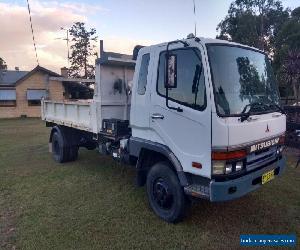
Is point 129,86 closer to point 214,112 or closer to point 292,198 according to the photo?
point 214,112

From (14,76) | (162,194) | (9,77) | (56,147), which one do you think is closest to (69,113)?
(56,147)

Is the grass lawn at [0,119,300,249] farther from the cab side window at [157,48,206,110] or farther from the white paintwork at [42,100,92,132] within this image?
the cab side window at [157,48,206,110]

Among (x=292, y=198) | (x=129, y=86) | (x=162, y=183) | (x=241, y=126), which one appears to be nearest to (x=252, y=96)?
(x=241, y=126)

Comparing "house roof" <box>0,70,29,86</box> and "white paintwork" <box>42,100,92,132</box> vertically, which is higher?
"house roof" <box>0,70,29,86</box>

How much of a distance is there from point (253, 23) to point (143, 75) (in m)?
→ 31.9

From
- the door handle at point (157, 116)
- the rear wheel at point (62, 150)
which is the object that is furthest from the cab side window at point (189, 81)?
the rear wheel at point (62, 150)

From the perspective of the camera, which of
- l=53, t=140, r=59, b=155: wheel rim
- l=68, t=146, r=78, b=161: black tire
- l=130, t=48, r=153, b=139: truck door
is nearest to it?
l=130, t=48, r=153, b=139: truck door

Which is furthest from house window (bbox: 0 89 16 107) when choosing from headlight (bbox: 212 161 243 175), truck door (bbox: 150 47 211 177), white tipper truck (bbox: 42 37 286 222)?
headlight (bbox: 212 161 243 175)

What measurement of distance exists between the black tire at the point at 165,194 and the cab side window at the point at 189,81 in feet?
3.78

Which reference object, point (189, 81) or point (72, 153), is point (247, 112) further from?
point (72, 153)

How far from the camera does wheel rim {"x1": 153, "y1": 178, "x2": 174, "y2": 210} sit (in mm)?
4883

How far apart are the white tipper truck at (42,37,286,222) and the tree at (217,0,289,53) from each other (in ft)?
91.7

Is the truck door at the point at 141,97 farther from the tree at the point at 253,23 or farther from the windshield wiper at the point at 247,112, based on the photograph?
the tree at the point at 253,23

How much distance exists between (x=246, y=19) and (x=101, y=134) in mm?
30740
